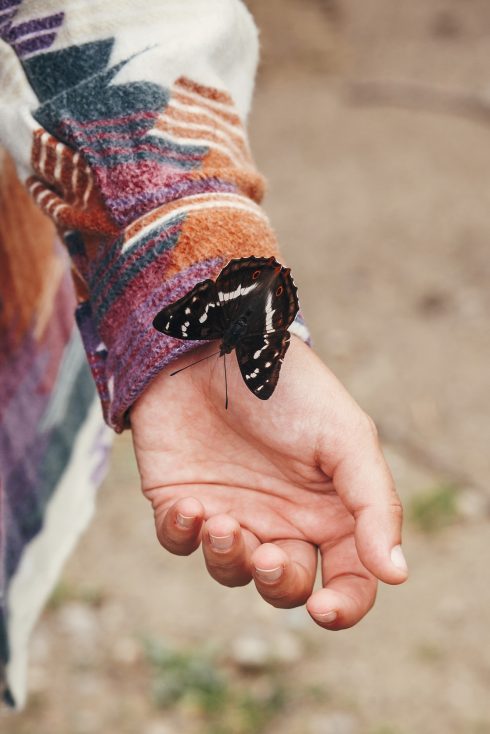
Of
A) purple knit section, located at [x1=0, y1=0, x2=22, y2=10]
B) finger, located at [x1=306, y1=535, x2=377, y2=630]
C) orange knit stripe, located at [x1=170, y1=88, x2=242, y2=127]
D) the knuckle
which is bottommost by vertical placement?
finger, located at [x1=306, y1=535, x2=377, y2=630]

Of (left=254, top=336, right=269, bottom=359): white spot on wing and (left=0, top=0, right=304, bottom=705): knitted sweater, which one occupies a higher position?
(left=0, top=0, right=304, bottom=705): knitted sweater

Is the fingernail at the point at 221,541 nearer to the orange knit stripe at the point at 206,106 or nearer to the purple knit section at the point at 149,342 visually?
the purple knit section at the point at 149,342

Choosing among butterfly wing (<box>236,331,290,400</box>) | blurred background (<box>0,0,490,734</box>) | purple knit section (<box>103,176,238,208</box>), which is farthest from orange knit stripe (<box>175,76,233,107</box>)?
blurred background (<box>0,0,490,734</box>)

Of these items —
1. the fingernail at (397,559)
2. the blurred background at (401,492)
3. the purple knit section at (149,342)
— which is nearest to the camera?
the fingernail at (397,559)

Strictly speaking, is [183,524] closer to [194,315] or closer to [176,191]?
[194,315]

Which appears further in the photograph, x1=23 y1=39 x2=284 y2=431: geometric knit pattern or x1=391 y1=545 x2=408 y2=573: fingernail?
x1=23 y1=39 x2=284 y2=431: geometric knit pattern

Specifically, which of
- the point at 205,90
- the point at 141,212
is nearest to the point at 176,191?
the point at 141,212

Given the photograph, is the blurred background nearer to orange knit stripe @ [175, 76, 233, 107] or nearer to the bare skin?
the bare skin

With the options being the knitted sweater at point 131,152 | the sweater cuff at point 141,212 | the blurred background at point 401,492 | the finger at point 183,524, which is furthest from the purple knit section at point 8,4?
the blurred background at point 401,492
